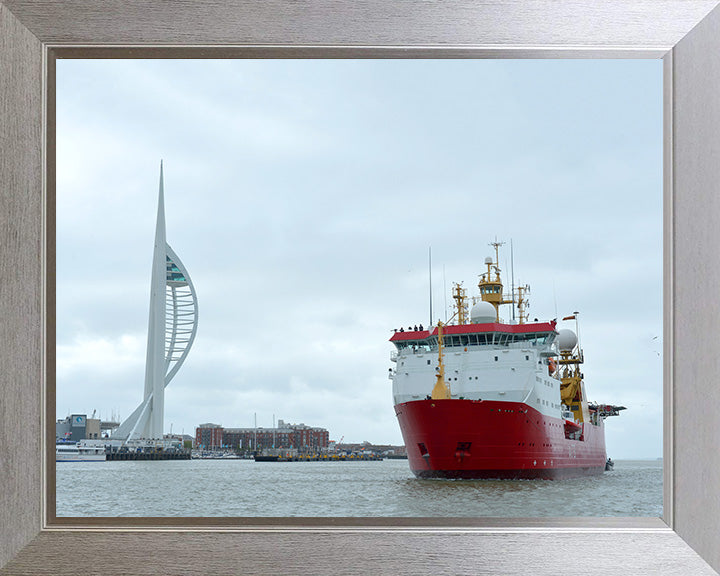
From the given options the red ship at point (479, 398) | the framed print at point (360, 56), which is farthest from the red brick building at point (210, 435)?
the framed print at point (360, 56)

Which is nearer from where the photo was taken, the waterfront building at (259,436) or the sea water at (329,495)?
the sea water at (329,495)

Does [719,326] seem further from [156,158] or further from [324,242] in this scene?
[156,158]

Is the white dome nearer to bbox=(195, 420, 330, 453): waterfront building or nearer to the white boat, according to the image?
bbox=(195, 420, 330, 453): waterfront building

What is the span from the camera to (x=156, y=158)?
25688 millimetres

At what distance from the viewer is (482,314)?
10.9 metres

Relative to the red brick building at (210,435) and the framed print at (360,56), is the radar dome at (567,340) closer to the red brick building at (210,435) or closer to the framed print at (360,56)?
the red brick building at (210,435)

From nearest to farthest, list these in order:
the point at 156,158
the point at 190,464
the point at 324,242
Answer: the point at 324,242 < the point at 190,464 < the point at 156,158

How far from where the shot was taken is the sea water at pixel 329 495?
29.6 ft

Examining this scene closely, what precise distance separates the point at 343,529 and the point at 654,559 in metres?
0.61

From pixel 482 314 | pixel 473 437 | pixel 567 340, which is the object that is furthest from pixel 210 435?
pixel 473 437

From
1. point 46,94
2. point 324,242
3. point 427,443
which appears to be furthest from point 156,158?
point 46,94

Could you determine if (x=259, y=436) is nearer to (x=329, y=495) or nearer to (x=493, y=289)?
(x=329, y=495)

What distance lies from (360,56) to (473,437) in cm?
839

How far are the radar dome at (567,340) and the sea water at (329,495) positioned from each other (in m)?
2.47
